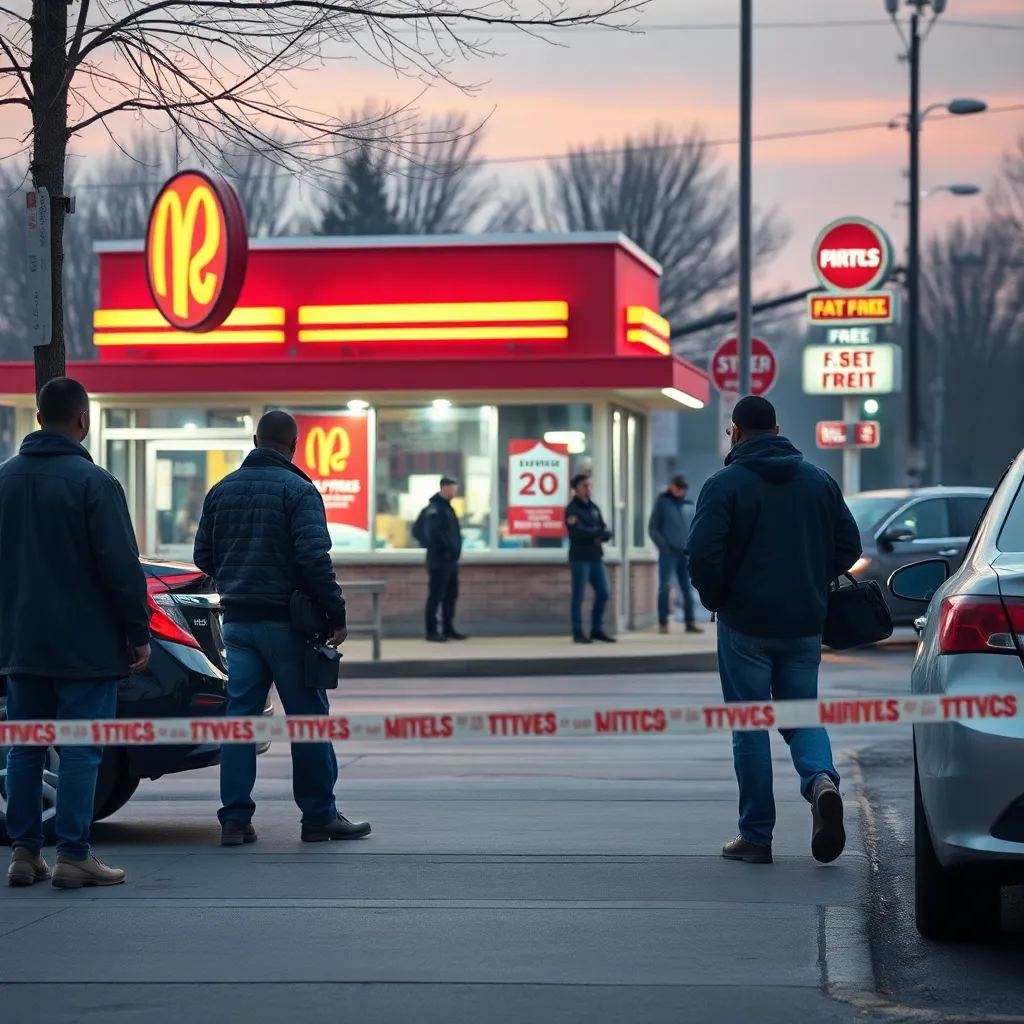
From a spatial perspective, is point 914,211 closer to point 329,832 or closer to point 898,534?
point 898,534

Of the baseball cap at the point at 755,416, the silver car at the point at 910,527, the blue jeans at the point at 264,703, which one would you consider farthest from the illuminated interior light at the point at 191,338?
the baseball cap at the point at 755,416

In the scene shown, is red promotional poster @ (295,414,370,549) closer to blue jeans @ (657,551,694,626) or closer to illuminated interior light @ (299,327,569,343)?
illuminated interior light @ (299,327,569,343)

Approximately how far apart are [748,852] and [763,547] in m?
1.20

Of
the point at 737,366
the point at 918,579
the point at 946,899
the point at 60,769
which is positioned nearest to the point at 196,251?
the point at 737,366

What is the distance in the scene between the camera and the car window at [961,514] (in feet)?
72.6

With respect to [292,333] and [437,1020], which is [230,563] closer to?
[437,1020]

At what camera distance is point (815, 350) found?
99.7ft

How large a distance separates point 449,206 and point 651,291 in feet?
98.0

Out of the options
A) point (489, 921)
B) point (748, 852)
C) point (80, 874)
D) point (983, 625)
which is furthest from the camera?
point (748, 852)

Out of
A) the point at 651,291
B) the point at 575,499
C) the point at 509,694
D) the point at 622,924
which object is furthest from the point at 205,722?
the point at 651,291

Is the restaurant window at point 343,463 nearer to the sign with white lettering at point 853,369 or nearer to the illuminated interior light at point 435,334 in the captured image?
the illuminated interior light at point 435,334

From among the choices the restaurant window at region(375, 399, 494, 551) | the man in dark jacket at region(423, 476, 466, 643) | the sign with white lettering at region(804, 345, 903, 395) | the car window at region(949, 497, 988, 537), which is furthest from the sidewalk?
the sign with white lettering at region(804, 345, 903, 395)

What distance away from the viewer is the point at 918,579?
723 cm

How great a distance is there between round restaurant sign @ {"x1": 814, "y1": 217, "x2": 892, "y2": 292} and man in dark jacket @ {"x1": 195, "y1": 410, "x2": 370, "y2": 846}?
22.7 meters
